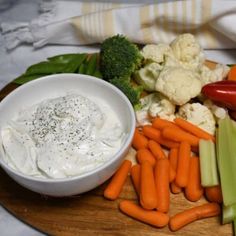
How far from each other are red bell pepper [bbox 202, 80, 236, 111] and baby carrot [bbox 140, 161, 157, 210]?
344mm

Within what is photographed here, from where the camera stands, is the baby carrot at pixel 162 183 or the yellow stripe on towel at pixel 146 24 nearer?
the baby carrot at pixel 162 183

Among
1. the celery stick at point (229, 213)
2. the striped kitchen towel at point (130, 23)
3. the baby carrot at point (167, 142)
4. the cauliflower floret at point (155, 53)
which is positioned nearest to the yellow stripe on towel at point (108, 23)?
the striped kitchen towel at point (130, 23)

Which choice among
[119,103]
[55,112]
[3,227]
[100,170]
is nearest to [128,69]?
[119,103]

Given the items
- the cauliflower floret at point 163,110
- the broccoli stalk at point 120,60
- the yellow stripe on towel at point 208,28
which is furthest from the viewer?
the yellow stripe on towel at point 208,28

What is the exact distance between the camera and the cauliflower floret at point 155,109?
1542 millimetres

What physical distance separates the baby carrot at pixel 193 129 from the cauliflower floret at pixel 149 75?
199mm

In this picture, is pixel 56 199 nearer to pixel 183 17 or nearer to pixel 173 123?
pixel 173 123

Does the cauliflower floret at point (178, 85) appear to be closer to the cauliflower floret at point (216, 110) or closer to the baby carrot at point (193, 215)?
the cauliflower floret at point (216, 110)

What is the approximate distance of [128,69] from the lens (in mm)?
1681

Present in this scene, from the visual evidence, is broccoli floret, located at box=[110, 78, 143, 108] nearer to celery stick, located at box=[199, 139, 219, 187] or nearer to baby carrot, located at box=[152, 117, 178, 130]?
baby carrot, located at box=[152, 117, 178, 130]

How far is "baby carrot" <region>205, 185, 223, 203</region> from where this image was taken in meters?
1.30

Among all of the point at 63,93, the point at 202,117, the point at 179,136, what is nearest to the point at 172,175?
the point at 179,136

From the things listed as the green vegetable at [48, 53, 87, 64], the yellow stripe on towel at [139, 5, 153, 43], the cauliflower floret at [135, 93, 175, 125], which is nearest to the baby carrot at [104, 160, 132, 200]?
the cauliflower floret at [135, 93, 175, 125]

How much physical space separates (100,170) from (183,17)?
903mm
